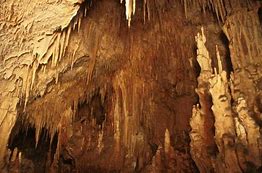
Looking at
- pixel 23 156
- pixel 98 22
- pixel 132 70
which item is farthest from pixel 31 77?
pixel 23 156

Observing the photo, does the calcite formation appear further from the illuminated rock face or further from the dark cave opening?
the dark cave opening

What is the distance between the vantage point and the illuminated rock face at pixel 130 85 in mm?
6043

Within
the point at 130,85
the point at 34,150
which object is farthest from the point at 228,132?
the point at 34,150

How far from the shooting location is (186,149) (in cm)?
877

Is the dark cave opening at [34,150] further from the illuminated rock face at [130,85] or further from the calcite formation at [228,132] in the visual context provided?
the calcite formation at [228,132]

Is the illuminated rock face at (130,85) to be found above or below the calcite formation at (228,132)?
above

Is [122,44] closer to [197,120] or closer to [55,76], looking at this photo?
[55,76]

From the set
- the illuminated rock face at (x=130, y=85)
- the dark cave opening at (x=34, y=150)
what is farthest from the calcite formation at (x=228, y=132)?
the dark cave opening at (x=34, y=150)

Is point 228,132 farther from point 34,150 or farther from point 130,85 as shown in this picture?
point 34,150

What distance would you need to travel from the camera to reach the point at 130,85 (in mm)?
9727

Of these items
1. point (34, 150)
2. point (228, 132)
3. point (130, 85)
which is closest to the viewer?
point (228, 132)

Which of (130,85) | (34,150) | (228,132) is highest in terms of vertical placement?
(130,85)

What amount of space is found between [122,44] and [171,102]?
243 cm

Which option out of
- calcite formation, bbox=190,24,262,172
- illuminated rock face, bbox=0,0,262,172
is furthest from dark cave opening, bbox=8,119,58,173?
calcite formation, bbox=190,24,262,172
